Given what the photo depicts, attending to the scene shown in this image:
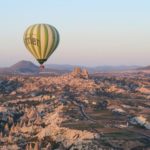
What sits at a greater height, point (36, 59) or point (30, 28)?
point (30, 28)

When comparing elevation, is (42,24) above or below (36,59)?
above
